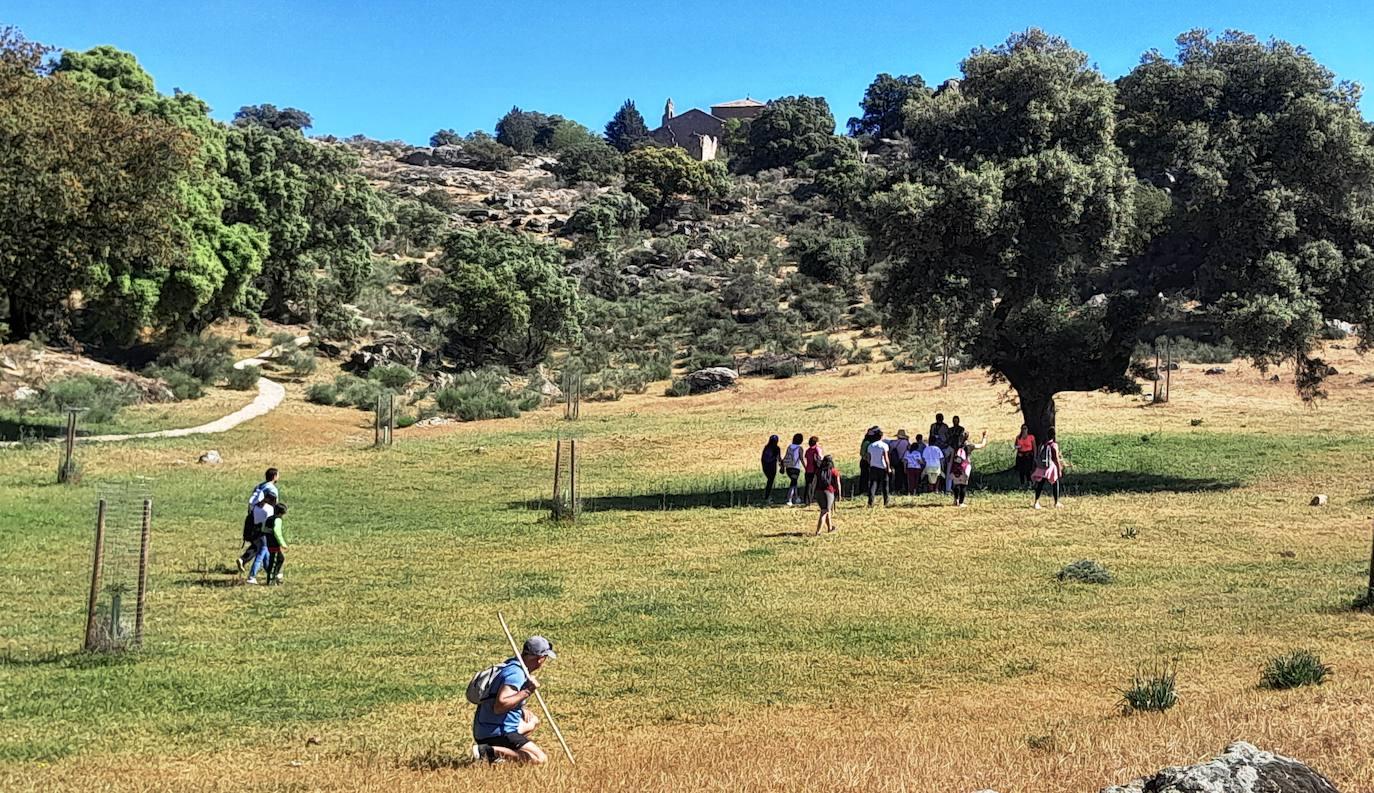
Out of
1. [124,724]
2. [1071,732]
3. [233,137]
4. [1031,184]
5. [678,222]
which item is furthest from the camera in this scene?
[678,222]

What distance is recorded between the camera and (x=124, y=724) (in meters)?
9.45

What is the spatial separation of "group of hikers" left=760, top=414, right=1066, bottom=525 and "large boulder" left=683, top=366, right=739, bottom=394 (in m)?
25.0

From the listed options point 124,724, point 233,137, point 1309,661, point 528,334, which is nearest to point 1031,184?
point 1309,661

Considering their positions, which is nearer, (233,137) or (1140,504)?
(1140,504)

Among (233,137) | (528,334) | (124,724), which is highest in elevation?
(233,137)

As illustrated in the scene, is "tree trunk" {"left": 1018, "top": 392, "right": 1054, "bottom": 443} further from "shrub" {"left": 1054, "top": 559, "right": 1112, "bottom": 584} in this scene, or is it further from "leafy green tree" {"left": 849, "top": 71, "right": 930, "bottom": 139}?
"leafy green tree" {"left": 849, "top": 71, "right": 930, "bottom": 139}

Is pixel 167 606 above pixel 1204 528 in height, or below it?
below

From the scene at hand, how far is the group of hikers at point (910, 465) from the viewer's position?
843 inches

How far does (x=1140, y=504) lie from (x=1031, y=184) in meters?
6.96

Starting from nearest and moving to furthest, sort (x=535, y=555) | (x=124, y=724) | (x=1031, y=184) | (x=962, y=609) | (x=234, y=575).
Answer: (x=124, y=724), (x=962, y=609), (x=234, y=575), (x=535, y=555), (x=1031, y=184)

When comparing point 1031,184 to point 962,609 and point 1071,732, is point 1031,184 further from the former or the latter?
point 1071,732

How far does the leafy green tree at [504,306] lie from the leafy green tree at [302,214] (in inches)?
240

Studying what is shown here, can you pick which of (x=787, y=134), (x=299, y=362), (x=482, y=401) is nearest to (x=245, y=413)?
(x=482, y=401)

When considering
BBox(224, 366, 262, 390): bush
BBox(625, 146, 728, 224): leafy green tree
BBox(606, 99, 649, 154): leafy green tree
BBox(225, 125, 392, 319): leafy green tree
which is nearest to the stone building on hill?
BBox(606, 99, 649, 154): leafy green tree
